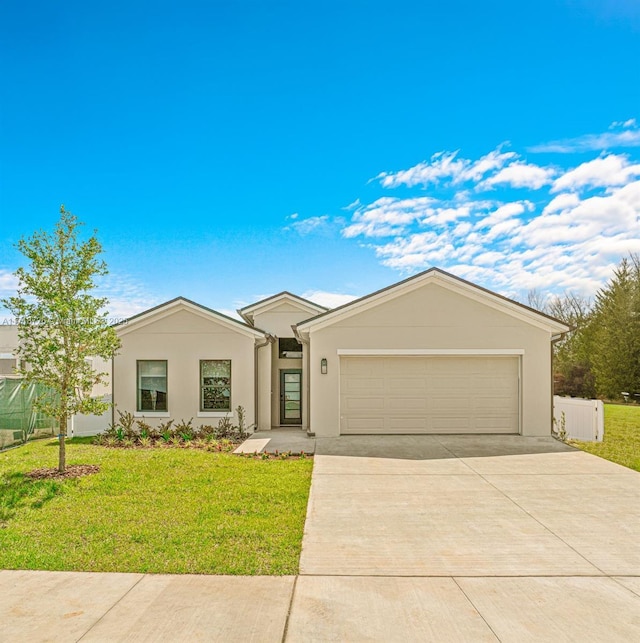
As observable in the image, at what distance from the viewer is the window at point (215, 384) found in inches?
616

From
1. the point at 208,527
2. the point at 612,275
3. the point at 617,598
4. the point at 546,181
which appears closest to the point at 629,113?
the point at 546,181

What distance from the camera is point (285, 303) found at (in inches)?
687

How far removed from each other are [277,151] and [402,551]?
39.5 ft

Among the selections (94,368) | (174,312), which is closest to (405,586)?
(174,312)

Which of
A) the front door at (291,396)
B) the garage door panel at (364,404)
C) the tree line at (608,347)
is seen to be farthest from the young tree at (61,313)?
the tree line at (608,347)

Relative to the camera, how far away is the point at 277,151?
14.7 metres

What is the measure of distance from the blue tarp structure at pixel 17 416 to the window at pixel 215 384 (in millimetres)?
4385

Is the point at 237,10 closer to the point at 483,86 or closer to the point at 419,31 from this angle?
the point at 419,31

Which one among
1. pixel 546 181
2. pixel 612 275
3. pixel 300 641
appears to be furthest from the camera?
pixel 612 275

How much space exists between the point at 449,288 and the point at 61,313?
960 cm

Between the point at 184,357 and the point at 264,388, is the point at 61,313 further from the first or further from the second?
the point at 264,388

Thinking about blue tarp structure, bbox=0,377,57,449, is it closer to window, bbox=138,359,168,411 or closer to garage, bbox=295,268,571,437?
window, bbox=138,359,168,411

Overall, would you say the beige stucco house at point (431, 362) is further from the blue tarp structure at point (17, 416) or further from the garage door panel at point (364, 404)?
the blue tarp structure at point (17, 416)

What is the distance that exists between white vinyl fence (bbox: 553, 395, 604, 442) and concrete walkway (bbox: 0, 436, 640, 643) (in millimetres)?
6403
